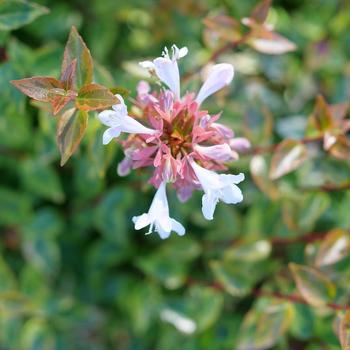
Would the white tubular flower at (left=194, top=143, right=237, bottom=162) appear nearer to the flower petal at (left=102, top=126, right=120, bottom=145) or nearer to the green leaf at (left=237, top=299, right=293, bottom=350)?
the flower petal at (left=102, top=126, right=120, bottom=145)

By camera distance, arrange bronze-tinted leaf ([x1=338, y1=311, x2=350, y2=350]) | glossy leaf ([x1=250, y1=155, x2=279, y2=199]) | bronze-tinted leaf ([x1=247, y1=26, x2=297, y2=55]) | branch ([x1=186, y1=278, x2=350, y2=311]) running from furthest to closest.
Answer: glossy leaf ([x1=250, y1=155, x2=279, y2=199]) → bronze-tinted leaf ([x1=247, y1=26, x2=297, y2=55]) → branch ([x1=186, y1=278, x2=350, y2=311]) → bronze-tinted leaf ([x1=338, y1=311, x2=350, y2=350])

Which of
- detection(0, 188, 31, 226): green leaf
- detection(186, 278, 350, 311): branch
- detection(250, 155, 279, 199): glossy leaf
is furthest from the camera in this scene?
detection(0, 188, 31, 226): green leaf

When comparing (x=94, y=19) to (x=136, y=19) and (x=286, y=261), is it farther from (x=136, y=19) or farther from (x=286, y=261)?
(x=286, y=261)

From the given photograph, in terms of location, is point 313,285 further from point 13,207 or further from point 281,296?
point 13,207

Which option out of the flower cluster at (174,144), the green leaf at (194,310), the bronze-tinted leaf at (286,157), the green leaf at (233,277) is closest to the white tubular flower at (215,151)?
the flower cluster at (174,144)

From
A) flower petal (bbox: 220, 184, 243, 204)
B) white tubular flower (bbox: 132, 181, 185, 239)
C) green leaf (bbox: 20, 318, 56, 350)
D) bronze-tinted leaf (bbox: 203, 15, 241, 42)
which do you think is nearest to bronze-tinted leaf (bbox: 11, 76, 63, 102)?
white tubular flower (bbox: 132, 181, 185, 239)

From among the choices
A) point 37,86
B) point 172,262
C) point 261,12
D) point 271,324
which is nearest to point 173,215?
point 172,262
